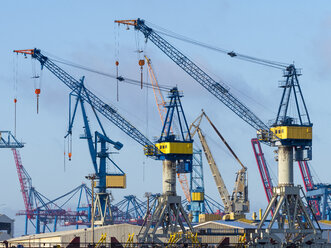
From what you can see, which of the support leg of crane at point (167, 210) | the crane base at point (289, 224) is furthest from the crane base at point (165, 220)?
the crane base at point (289, 224)

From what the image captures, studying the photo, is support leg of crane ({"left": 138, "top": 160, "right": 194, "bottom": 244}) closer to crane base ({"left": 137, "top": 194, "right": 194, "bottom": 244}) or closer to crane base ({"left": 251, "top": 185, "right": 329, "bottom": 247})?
crane base ({"left": 137, "top": 194, "right": 194, "bottom": 244})

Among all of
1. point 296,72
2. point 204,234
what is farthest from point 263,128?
point 204,234

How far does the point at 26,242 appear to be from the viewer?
156750 millimetres

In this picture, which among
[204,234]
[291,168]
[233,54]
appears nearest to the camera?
[291,168]

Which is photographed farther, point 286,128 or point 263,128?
point 263,128

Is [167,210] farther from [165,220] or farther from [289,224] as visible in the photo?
[289,224]

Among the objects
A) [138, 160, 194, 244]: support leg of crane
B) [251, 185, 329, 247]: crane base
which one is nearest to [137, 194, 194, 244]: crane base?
[138, 160, 194, 244]: support leg of crane

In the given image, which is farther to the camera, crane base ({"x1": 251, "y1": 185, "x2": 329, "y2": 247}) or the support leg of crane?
the support leg of crane

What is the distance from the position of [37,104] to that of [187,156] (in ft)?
125

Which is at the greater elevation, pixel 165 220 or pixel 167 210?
pixel 167 210

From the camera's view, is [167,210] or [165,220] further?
[165,220]

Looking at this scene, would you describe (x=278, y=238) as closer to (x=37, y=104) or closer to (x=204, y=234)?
(x=204, y=234)

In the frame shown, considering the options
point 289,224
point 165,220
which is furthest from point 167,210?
point 289,224

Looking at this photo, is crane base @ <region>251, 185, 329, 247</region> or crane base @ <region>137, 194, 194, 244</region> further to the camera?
crane base @ <region>137, 194, 194, 244</region>
